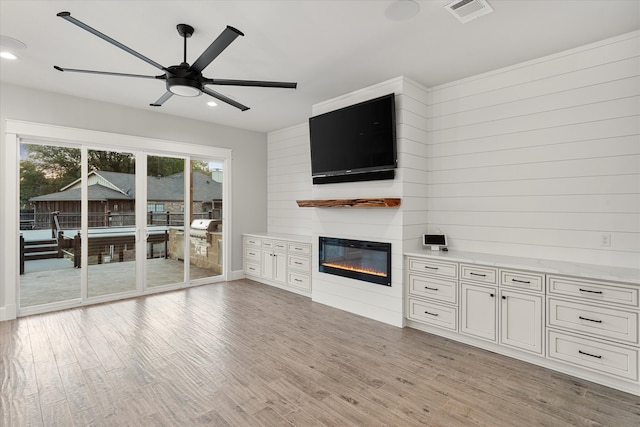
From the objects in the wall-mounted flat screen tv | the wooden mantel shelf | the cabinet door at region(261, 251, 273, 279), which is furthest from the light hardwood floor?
the wall-mounted flat screen tv

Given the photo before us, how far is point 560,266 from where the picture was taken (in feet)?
9.61

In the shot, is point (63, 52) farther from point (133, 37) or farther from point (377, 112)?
point (377, 112)

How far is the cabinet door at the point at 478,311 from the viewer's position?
3158mm

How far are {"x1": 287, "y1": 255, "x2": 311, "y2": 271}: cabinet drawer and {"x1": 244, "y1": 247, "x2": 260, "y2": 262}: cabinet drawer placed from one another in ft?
2.97

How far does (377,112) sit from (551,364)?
303cm

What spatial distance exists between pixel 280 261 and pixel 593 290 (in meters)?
4.15

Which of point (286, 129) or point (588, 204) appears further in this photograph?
point (286, 129)

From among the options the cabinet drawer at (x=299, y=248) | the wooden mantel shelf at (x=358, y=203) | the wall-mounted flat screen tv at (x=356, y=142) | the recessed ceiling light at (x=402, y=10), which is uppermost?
the recessed ceiling light at (x=402, y=10)

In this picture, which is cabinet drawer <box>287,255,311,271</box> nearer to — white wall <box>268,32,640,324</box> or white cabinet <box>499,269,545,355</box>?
white wall <box>268,32,640,324</box>

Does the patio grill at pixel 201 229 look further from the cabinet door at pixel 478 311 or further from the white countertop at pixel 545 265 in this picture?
the cabinet door at pixel 478 311

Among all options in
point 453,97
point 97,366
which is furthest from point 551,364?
point 97,366

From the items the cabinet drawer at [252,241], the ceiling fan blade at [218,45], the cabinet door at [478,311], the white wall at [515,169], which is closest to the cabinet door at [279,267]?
the cabinet drawer at [252,241]

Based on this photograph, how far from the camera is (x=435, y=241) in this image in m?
3.87

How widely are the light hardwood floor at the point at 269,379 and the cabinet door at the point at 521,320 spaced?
0.63 feet
